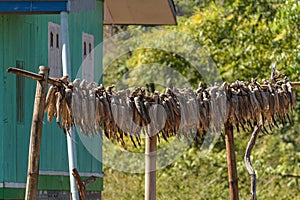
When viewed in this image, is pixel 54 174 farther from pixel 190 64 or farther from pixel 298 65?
pixel 190 64

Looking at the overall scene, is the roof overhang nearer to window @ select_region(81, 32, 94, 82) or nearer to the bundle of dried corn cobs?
window @ select_region(81, 32, 94, 82)

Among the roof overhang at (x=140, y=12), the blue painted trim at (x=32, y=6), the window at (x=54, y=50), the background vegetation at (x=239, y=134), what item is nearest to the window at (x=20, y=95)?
the window at (x=54, y=50)

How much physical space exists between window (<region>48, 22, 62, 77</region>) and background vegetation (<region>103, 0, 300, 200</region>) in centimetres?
670

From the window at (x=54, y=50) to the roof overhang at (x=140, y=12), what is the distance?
2.91 metres

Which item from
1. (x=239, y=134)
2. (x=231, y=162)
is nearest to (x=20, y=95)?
(x=231, y=162)

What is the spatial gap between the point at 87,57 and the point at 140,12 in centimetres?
236

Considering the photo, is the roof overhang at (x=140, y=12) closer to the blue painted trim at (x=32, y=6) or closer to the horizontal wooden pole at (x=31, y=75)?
the blue painted trim at (x=32, y=6)

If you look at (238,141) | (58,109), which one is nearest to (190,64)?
(238,141)

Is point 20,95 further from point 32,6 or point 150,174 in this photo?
point 150,174

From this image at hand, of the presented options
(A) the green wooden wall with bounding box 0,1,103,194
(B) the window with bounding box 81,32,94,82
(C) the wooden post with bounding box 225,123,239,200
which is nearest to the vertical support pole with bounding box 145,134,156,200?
(C) the wooden post with bounding box 225,123,239,200

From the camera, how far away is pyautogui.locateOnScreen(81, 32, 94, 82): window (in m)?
15.0

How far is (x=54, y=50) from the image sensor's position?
13.9 metres

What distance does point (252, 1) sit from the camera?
2184cm

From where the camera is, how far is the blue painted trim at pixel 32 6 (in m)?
11.8
